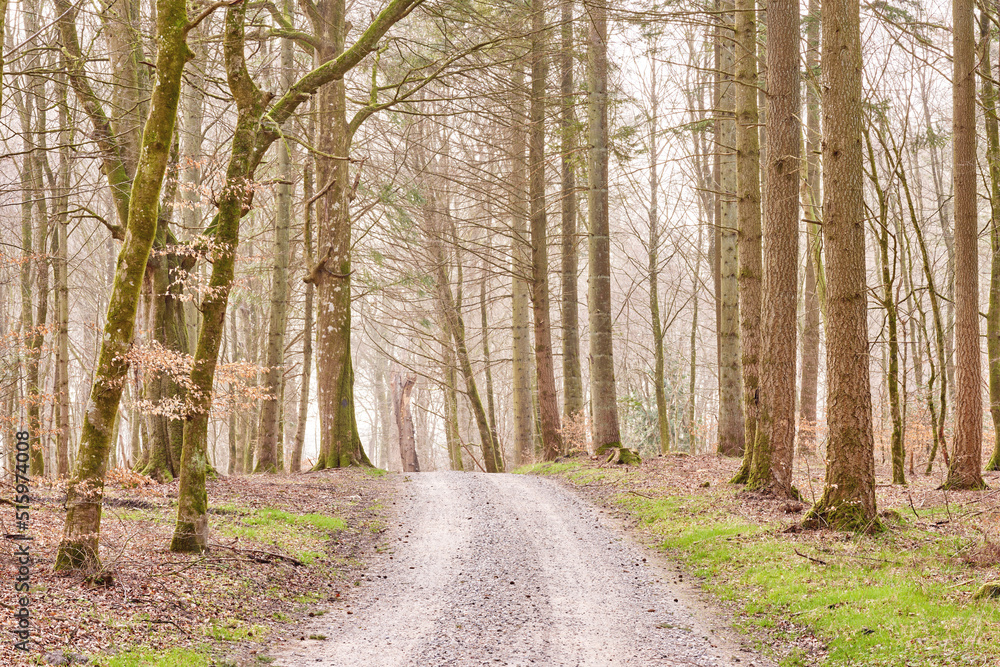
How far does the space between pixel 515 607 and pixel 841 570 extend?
3.10m

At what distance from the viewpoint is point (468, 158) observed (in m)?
21.4

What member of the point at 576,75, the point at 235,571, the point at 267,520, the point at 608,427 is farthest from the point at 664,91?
the point at 235,571

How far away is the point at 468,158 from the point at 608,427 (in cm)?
983

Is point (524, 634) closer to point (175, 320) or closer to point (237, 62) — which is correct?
point (237, 62)

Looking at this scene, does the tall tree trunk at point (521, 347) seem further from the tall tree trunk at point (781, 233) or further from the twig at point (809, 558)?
the twig at point (809, 558)

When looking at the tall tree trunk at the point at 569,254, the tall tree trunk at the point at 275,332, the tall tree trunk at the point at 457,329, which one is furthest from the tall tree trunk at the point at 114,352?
the tall tree trunk at the point at 457,329

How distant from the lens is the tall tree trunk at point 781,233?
10086 mm

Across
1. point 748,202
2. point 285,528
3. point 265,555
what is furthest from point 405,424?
point 265,555

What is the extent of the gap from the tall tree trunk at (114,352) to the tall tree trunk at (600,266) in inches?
442

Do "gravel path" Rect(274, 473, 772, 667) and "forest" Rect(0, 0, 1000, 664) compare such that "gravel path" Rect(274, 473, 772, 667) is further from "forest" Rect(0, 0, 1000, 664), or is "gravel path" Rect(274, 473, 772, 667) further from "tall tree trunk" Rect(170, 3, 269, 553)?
"forest" Rect(0, 0, 1000, 664)

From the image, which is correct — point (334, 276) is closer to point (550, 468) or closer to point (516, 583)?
point (550, 468)

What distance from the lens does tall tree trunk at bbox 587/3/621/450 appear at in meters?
16.1

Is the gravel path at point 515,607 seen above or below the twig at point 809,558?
below

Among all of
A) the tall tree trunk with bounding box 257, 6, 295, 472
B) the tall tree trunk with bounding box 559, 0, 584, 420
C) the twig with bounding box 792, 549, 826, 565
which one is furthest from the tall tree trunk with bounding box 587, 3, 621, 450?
the twig with bounding box 792, 549, 826, 565
